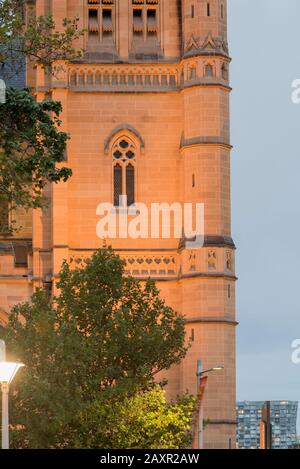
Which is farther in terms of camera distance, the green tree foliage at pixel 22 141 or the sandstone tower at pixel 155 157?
the sandstone tower at pixel 155 157

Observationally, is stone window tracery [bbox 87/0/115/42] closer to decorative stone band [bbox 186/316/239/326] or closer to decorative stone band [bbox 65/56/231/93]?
decorative stone band [bbox 65/56/231/93]

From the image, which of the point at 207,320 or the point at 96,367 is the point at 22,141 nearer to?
the point at 96,367

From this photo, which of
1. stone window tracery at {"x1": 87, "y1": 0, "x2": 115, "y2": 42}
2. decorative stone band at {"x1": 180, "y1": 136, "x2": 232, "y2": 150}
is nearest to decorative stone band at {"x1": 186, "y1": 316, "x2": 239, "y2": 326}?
decorative stone band at {"x1": 180, "y1": 136, "x2": 232, "y2": 150}

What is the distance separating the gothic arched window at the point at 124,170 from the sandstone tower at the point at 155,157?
36mm

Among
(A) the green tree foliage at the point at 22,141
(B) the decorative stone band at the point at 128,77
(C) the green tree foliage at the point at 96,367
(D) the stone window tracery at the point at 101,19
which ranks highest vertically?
(D) the stone window tracery at the point at 101,19

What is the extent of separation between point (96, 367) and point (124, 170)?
18482 mm

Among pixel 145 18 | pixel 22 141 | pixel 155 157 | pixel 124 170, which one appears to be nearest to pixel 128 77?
pixel 145 18

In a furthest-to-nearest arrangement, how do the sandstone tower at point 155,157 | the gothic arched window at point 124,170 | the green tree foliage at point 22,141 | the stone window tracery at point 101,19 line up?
1. the stone window tracery at point 101,19
2. the gothic arched window at point 124,170
3. the sandstone tower at point 155,157
4. the green tree foliage at point 22,141

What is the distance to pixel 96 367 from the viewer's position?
160 feet

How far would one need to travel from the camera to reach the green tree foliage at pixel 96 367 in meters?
46.9

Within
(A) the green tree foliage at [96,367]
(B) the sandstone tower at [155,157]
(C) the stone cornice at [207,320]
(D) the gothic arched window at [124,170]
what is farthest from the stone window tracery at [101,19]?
(A) the green tree foliage at [96,367]

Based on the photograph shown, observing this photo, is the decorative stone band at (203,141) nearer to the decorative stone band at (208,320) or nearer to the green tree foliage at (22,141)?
the decorative stone band at (208,320)

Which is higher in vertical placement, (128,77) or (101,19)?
(101,19)
